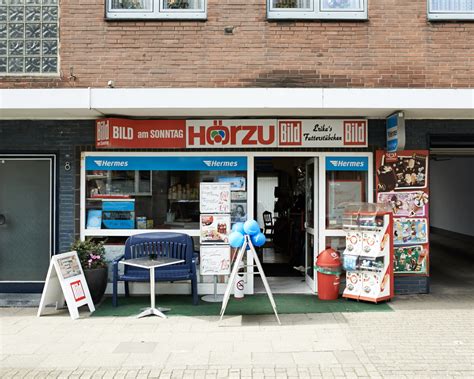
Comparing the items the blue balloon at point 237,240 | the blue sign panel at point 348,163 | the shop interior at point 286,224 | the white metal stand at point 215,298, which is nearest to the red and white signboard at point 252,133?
the blue sign panel at point 348,163

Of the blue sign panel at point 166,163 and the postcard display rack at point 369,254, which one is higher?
the blue sign panel at point 166,163

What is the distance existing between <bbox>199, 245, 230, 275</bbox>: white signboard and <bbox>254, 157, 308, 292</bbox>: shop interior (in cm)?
132

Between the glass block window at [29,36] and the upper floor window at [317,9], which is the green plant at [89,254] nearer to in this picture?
the glass block window at [29,36]

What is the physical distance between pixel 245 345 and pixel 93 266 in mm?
3115

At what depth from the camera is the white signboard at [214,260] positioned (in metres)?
8.02

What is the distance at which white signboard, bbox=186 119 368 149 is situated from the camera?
8.38 m

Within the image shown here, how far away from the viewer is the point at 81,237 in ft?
27.7

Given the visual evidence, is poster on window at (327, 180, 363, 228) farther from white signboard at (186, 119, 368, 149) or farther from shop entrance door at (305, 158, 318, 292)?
white signboard at (186, 119, 368, 149)

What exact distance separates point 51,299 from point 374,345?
4.59 m

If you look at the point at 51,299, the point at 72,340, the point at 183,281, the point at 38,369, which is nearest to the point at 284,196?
the point at 183,281

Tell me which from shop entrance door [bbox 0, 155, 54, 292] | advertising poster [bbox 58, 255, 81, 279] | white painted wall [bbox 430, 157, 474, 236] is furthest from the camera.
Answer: white painted wall [bbox 430, 157, 474, 236]

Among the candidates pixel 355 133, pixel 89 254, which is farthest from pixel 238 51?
pixel 89 254

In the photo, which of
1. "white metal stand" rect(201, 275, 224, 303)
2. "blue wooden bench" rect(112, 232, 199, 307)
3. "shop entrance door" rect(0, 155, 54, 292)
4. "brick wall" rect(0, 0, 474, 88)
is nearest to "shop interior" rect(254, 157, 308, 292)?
"white metal stand" rect(201, 275, 224, 303)

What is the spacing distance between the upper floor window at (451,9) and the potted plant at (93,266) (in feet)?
21.3
